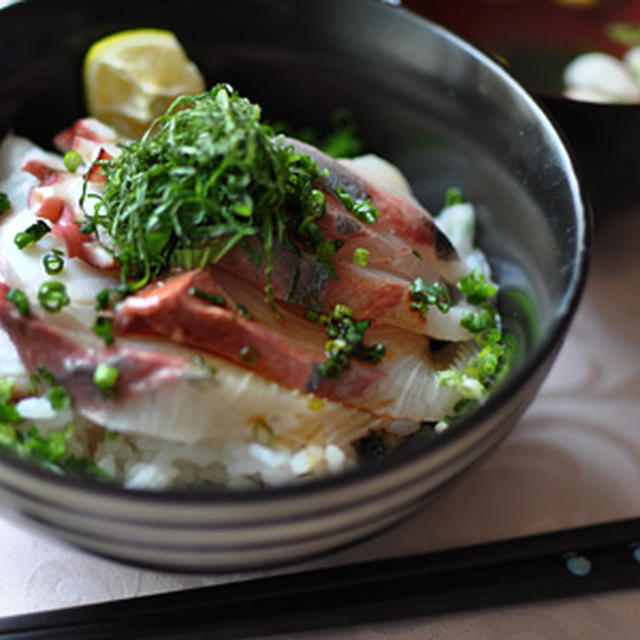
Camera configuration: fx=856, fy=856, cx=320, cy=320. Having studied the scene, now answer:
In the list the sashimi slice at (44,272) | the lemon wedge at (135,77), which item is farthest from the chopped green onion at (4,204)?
the lemon wedge at (135,77)

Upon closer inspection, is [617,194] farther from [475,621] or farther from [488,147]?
[475,621]

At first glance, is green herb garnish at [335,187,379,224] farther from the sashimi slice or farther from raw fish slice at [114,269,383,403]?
the sashimi slice

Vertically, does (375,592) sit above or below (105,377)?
below

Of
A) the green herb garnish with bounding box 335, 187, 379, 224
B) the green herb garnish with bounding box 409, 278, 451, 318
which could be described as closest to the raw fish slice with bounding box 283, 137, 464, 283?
the green herb garnish with bounding box 335, 187, 379, 224

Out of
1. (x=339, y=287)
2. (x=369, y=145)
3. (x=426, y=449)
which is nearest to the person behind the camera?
(x=426, y=449)

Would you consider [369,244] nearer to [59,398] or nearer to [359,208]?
[359,208]

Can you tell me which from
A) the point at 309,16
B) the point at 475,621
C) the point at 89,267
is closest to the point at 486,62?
the point at 309,16

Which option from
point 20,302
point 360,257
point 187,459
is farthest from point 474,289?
point 20,302

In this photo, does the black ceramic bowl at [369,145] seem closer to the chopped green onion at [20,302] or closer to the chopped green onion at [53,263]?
the chopped green onion at [20,302]
